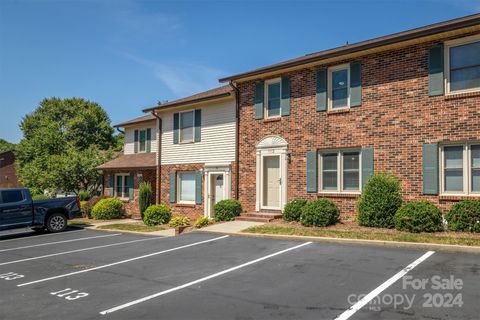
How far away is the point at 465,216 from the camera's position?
10.7 metres

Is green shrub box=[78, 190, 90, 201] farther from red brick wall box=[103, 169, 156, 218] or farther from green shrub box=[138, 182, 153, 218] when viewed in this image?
green shrub box=[138, 182, 153, 218]

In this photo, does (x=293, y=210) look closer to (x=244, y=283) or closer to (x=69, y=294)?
(x=244, y=283)

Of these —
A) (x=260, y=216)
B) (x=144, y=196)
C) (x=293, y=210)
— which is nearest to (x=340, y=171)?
(x=293, y=210)

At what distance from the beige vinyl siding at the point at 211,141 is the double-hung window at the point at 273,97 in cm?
185

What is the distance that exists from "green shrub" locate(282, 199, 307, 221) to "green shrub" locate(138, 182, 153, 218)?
8840mm

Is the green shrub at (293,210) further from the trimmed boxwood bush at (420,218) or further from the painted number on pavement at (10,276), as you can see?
the painted number on pavement at (10,276)

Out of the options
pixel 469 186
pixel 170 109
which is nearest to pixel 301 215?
pixel 469 186

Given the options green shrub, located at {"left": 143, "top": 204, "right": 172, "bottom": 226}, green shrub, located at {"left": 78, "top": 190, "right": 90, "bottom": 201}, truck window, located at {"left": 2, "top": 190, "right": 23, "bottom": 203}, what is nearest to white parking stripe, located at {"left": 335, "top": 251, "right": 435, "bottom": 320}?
green shrub, located at {"left": 143, "top": 204, "right": 172, "bottom": 226}

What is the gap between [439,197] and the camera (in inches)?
463

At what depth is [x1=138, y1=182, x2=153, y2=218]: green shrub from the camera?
20.5 m

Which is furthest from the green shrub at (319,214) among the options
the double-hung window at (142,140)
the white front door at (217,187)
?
the double-hung window at (142,140)

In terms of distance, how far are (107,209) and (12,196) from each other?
20.8 feet

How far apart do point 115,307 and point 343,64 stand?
37.0 ft

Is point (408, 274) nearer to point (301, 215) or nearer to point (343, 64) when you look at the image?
point (301, 215)
